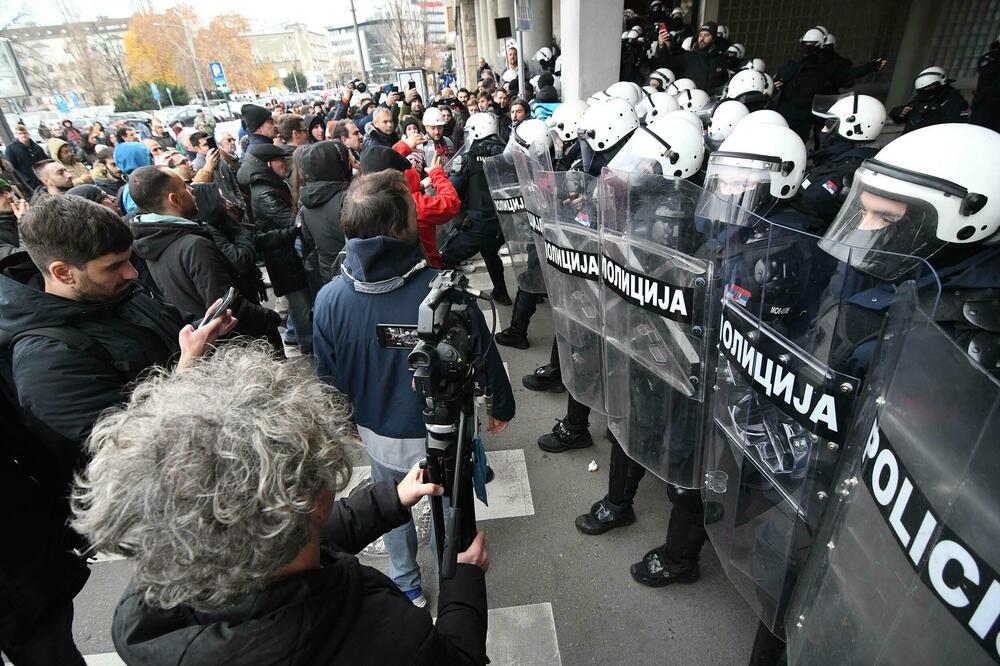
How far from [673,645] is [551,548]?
0.72 meters

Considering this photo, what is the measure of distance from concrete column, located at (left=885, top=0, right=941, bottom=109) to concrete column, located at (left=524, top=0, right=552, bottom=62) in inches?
404

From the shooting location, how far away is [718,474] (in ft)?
5.74

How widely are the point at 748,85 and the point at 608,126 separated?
4133 mm

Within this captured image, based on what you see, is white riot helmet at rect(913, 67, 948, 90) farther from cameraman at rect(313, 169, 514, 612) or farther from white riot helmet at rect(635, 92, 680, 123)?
cameraman at rect(313, 169, 514, 612)

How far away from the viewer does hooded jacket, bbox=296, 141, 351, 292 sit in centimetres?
360

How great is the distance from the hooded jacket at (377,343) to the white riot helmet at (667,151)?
1.41 meters

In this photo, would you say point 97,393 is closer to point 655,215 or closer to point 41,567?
point 41,567

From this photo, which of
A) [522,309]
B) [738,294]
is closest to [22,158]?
[522,309]

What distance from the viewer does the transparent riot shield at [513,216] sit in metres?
3.87

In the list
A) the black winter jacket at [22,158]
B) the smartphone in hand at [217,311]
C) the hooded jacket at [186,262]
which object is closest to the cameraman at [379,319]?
the smartphone in hand at [217,311]

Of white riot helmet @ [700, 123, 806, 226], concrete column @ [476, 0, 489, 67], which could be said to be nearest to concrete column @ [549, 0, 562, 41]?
concrete column @ [476, 0, 489, 67]

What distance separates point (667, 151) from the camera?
2762mm

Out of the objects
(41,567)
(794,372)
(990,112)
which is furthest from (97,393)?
(990,112)

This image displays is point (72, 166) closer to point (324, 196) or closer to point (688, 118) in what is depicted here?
point (324, 196)
